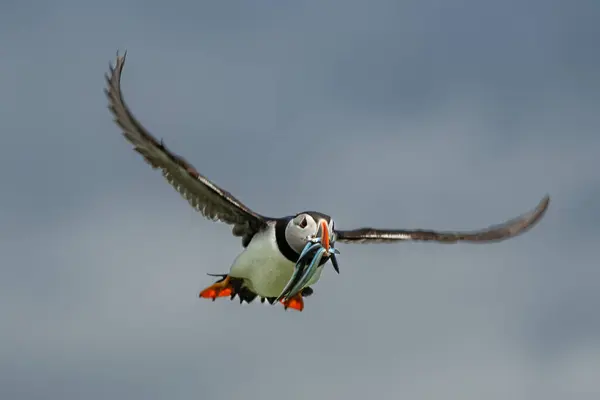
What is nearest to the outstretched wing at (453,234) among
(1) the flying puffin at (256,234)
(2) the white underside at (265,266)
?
(1) the flying puffin at (256,234)

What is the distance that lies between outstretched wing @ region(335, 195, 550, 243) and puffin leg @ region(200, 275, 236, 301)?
11.6ft

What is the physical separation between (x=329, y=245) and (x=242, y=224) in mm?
3834

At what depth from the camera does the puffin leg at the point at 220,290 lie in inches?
1957

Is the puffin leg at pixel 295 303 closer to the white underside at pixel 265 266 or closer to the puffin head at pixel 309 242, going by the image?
the white underside at pixel 265 266

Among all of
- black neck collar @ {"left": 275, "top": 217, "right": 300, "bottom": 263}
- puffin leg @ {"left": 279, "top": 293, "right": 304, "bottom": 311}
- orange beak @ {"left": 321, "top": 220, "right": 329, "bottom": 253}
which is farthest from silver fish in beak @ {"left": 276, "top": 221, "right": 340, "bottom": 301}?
puffin leg @ {"left": 279, "top": 293, "right": 304, "bottom": 311}

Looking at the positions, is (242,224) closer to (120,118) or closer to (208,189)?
(208,189)

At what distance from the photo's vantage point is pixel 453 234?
172 ft

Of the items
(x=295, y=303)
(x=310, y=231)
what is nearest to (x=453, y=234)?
(x=295, y=303)

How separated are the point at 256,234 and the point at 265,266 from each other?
1.23 m

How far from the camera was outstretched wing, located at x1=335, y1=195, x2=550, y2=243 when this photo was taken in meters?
50.3

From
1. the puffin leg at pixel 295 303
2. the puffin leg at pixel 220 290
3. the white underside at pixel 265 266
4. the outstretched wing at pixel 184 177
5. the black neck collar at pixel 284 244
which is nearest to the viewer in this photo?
the outstretched wing at pixel 184 177

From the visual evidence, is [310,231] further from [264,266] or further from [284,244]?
[264,266]

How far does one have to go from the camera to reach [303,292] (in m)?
51.3

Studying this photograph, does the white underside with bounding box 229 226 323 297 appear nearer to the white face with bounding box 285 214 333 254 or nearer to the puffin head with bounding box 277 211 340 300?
the puffin head with bounding box 277 211 340 300
